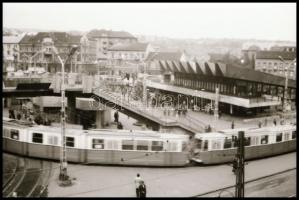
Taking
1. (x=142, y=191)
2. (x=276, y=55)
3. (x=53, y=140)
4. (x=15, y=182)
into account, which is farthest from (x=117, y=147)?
(x=276, y=55)

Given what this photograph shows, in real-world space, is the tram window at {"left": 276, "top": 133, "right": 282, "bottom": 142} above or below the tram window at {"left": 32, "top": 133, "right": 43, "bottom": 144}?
below

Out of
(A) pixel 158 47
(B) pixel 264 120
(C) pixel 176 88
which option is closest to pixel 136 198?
(B) pixel 264 120

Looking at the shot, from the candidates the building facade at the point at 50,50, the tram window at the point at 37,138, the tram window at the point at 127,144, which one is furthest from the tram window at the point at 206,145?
the building facade at the point at 50,50

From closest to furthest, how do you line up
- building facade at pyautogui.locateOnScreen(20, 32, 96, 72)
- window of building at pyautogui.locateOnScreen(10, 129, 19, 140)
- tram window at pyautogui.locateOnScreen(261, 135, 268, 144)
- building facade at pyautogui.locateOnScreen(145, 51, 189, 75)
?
1. window of building at pyautogui.locateOnScreen(10, 129, 19, 140)
2. tram window at pyautogui.locateOnScreen(261, 135, 268, 144)
3. building facade at pyautogui.locateOnScreen(20, 32, 96, 72)
4. building facade at pyautogui.locateOnScreen(145, 51, 189, 75)

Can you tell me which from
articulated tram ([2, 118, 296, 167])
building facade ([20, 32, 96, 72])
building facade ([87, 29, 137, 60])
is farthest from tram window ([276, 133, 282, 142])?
building facade ([87, 29, 137, 60])

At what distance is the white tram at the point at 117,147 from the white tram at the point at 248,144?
118 cm

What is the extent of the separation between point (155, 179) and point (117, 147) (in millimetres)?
3128

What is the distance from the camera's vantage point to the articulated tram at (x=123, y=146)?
23078 mm

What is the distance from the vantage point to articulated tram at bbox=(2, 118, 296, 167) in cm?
2308

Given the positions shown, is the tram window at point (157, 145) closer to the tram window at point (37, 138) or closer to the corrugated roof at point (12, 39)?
the tram window at point (37, 138)

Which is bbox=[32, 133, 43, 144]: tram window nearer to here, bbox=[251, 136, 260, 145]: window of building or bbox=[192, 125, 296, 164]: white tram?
bbox=[192, 125, 296, 164]: white tram

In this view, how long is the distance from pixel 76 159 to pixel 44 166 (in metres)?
1.93

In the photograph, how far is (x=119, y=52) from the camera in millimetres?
82312

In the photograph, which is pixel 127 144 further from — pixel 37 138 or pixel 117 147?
pixel 37 138
